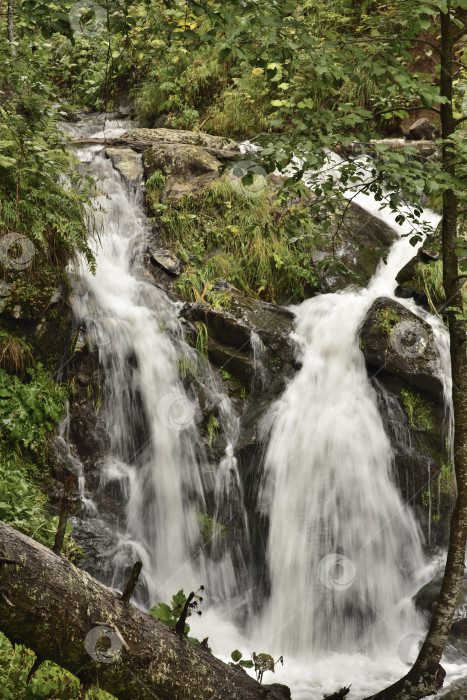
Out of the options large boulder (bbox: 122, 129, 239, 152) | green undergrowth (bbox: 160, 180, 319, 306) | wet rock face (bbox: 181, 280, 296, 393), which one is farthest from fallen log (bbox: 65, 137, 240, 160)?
wet rock face (bbox: 181, 280, 296, 393)

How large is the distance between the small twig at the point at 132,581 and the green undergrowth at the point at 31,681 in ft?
1.80

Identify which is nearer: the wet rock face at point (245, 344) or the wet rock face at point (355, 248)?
the wet rock face at point (245, 344)

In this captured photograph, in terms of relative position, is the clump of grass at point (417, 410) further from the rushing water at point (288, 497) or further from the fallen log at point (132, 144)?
the fallen log at point (132, 144)

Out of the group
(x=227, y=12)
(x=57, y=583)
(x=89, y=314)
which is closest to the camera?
(x=57, y=583)

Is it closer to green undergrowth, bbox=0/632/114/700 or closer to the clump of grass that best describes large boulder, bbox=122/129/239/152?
the clump of grass

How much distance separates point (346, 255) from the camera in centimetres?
820

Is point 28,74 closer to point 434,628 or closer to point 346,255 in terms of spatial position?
point 346,255

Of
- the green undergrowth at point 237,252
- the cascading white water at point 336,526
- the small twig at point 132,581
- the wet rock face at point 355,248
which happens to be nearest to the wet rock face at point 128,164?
the green undergrowth at point 237,252

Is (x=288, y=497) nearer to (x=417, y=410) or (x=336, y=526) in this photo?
(x=336, y=526)

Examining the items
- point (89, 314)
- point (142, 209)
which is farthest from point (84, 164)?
point (89, 314)

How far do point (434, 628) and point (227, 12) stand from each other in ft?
12.1

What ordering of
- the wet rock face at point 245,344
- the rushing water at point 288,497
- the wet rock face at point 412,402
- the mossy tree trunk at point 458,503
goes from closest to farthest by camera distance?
the mossy tree trunk at point 458,503 < the rushing water at point 288,497 < the wet rock face at point 412,402 < the wet rock face at point 245,344

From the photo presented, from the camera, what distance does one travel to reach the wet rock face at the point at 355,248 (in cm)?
795

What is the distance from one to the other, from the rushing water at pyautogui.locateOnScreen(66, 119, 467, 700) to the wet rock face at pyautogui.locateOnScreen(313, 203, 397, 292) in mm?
966
